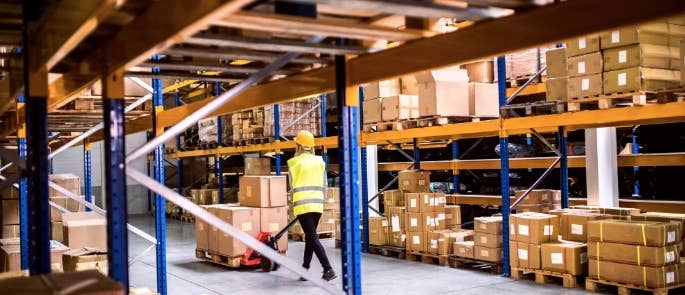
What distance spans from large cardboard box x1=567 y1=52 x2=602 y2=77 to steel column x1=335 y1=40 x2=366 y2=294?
5085 millimetres

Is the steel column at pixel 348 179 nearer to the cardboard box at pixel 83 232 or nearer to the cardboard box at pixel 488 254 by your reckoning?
the cardboard box at pixel 83 232

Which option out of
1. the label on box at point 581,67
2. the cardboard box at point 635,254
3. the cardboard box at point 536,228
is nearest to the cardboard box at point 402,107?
the cardboard box at point 536,228

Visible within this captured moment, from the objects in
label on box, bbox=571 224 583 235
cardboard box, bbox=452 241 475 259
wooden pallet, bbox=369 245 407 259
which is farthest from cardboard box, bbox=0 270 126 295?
wooden pallet, bbox=369 245 407 259

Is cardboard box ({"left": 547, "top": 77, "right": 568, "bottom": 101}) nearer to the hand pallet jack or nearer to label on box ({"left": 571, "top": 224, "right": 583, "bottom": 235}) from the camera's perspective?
label on box ({"left": 571, "top": 224, "right": 583, "bottom": 235})

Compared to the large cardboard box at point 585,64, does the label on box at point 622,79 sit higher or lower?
lower

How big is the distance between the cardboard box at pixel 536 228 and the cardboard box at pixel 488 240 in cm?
54

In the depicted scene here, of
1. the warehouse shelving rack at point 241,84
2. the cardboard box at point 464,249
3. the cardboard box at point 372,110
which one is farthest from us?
the cardboard box at point 372,110

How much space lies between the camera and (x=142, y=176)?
3.32 meters

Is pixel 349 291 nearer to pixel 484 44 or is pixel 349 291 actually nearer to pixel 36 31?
pixel 484 44

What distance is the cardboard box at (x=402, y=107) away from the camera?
10820 mm

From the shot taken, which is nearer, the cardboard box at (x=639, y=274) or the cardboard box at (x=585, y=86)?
the cardboard box at (x=639, y=274)

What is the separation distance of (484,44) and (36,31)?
2.34m

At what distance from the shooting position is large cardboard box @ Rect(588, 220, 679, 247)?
723 cm

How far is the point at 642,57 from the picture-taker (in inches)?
296
